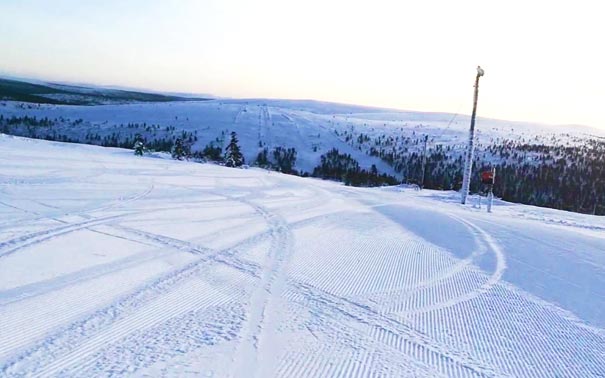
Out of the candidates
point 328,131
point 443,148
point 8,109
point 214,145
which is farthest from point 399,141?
point 8,109

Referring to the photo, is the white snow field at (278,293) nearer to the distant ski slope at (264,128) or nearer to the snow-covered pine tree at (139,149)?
the snow-covered pine tree at (139,149)

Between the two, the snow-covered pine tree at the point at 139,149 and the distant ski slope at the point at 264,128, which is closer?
the snow-covered pine tree at the point at 139,149

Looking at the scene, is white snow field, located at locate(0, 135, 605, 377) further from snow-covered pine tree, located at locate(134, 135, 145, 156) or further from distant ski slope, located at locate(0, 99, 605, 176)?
distant ski slope, located at locate(0, 99, 605, 176)

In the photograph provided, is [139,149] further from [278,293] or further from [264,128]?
[264,128]

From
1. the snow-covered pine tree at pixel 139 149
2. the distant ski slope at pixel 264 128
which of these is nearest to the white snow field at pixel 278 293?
the snow-covered pine tree at pixel 139 149

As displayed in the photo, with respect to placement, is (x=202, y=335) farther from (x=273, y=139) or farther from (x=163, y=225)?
(x=273, y=139)

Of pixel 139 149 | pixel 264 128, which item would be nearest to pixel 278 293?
pixel 139 149

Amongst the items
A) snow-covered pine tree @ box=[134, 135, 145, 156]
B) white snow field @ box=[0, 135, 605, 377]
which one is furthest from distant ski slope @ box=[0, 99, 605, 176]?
white snow field @ box=[0, 135, 605, 377]

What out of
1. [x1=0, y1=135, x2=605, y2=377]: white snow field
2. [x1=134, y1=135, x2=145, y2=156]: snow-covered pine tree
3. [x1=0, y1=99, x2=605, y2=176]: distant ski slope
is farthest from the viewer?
[x1=0, y1=99, x2=605, y2=176]: distant ski slope
